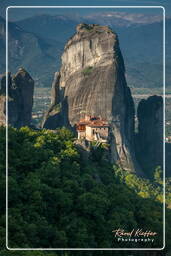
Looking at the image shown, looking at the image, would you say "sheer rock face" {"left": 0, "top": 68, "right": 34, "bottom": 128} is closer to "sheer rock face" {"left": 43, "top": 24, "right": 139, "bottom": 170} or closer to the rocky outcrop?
"sheer rock face" {"left": 43, "top": 24, "right": 139, "bottom": 170}

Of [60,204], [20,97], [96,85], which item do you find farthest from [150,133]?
[60,204]

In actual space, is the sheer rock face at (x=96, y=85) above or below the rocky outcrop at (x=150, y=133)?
above

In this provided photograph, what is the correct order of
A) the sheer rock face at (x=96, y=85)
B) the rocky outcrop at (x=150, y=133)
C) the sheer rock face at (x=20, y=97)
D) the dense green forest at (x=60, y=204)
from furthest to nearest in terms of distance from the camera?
the rocky outcrop at (x=150, y=133)
the sheer rock face at (x=96, y=85)
the sheer rock face at (x=20, y=97)
the dense green forest at (x=60, y=204)

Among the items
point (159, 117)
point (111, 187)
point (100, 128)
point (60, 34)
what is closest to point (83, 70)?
point (60, 34)

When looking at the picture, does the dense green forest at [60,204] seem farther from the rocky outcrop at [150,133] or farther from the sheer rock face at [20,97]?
the rocky outcrop at [150,133]
